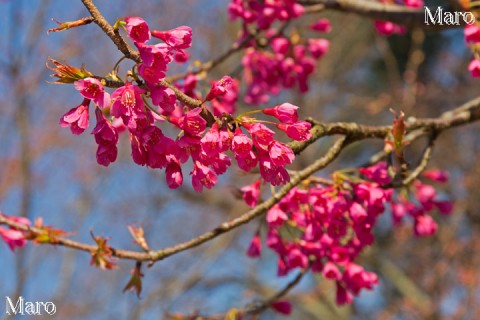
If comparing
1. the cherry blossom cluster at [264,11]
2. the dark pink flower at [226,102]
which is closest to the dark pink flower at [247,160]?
the dark pink flower at [226,102]

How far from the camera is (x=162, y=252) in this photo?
1.46 m

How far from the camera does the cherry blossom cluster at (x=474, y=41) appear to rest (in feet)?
5.73

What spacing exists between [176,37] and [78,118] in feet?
0.88

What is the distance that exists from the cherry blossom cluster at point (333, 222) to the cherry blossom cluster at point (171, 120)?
37 cm

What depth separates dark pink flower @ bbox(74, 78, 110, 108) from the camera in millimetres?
1073

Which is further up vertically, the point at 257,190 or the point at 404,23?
the point at 404,23

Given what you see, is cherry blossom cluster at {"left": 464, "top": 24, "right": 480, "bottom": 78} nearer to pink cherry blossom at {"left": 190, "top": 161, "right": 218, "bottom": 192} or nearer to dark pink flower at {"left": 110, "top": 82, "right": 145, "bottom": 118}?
pink cherry blossom at {"left": 190, "top": 161, "right": 218, "bottom": 192}

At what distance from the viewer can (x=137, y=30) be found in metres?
1.07

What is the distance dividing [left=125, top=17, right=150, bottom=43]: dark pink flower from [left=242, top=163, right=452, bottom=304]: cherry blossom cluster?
68 centimetres

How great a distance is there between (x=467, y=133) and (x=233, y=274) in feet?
14.5

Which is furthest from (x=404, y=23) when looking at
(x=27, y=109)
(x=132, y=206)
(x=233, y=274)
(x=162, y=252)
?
(x=132, y=206)

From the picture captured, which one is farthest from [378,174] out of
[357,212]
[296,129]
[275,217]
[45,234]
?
[45,234]

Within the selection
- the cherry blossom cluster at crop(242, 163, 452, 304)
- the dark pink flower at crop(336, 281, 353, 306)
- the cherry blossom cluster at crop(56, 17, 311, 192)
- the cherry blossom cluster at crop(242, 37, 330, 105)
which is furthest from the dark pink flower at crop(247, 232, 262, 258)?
the cherry blossom cluster at crop(242, 37, 330, 105)

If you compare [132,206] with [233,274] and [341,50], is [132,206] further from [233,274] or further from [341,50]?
[341,50]
